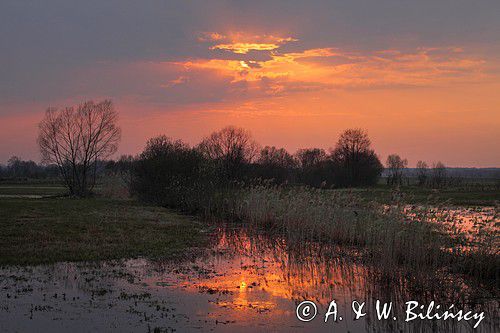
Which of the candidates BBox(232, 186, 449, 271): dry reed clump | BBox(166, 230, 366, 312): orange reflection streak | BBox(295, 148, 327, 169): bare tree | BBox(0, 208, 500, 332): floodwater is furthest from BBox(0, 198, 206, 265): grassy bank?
BBox(295, 148, 327, 169): bare tree

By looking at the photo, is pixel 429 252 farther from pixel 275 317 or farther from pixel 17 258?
pixel 17 258

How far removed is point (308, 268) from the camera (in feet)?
42.2

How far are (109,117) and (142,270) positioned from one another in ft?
134

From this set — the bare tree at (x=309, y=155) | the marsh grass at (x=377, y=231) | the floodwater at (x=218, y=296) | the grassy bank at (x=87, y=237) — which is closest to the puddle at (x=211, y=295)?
the floodwater at (x=218, y=296)

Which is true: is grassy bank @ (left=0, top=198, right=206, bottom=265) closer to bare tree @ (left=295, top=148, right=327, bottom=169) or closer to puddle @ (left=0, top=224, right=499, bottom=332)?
puddle @ (left=0, top=224, right=499, bottom=332)

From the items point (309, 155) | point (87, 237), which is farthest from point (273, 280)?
point (309, 155)

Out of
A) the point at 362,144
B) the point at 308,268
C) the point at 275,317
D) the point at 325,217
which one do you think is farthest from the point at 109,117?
the point at 362,144

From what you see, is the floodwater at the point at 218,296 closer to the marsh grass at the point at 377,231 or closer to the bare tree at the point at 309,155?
the marsh grass at the point at 377,231

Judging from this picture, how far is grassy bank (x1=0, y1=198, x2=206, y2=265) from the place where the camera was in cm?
1364

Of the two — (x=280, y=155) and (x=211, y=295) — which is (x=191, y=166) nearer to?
(x=211, y=295)

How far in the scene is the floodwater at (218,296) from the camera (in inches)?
315

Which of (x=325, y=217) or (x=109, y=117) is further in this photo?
(x=109, y=117)

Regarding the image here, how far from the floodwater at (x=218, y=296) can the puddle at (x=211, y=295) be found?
2 cm

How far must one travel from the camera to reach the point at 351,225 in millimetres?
16188
